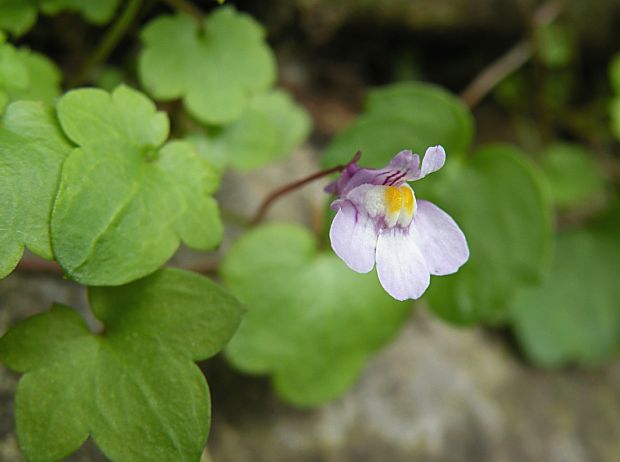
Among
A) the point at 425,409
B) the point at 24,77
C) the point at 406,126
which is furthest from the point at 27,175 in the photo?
the point at 425,409

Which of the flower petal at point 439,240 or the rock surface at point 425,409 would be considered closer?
the flower petal at point 439,240

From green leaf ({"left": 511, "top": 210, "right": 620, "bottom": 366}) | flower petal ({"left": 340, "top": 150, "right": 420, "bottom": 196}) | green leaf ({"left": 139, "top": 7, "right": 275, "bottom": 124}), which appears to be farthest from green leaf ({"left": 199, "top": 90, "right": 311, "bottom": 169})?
green leaf ({"left": 511, "top": 210, "right": 620, "bottom": 366})

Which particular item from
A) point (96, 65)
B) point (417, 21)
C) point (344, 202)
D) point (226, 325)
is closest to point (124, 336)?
point (226, 325)

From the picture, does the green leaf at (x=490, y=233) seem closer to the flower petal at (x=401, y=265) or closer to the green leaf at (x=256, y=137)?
the green leaf at (x=256, y=137)

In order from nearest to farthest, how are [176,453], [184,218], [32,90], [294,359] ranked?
[176,453] → [184,218] → [32,90] → [294,359]

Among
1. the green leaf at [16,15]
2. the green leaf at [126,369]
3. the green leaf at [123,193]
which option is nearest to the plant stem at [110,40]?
the green leaf at [16,15]

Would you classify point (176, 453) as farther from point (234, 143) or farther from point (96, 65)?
point (96, 65)
